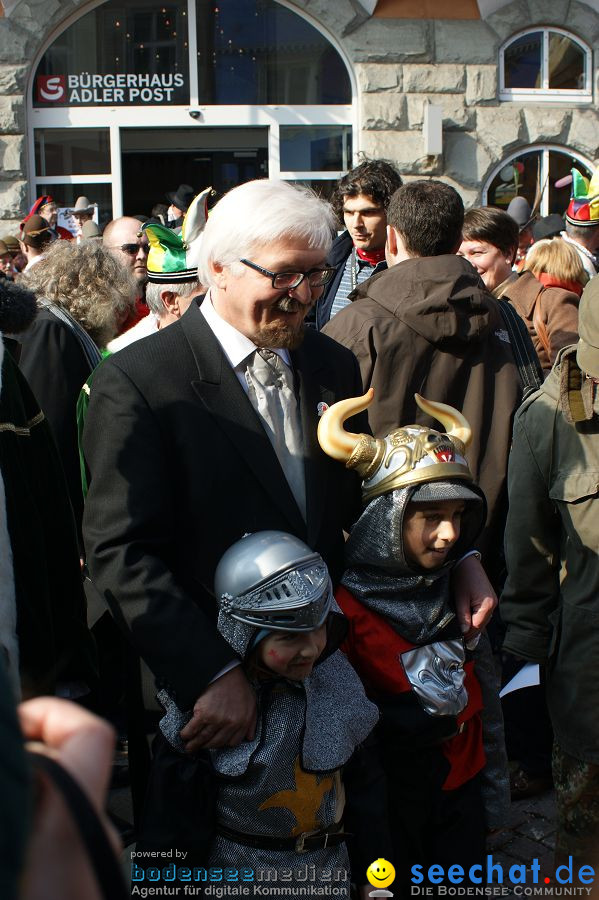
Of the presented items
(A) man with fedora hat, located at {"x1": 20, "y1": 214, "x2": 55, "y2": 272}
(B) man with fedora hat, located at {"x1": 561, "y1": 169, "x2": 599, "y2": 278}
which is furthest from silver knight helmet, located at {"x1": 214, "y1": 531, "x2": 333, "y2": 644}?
(A) man with fedora hat, located at {"x1": 20, "y1": 214, "x2": 55, "y2": 272}

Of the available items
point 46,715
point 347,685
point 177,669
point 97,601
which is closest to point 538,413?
point 347,685

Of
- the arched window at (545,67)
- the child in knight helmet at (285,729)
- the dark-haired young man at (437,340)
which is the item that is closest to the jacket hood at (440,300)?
the dark-haired young man at (437,340)

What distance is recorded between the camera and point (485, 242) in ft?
16.3

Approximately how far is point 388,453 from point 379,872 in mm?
1025

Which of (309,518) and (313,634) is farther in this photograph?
(309,518)

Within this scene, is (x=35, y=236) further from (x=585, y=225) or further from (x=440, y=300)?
(x=440, y=300)

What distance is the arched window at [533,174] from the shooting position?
10555 mm

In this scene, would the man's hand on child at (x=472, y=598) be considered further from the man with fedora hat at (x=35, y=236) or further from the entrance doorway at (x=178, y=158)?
the entrance doorway at (x=178, y=158)

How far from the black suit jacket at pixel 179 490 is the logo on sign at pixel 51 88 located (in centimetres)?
859

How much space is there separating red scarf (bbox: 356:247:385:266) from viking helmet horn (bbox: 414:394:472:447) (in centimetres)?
216

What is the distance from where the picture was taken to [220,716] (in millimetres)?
2094

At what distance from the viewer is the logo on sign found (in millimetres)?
10016

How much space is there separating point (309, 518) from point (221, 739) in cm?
58

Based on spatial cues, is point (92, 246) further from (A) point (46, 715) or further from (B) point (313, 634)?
(A) point (46, 715)
